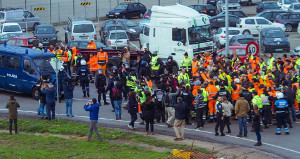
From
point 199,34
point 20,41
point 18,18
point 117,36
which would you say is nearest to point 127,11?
point 18,18

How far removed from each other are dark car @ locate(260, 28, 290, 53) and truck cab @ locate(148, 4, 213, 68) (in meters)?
7.04

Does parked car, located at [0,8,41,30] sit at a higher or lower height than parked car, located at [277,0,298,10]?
lower

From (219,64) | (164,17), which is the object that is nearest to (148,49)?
(164,17)

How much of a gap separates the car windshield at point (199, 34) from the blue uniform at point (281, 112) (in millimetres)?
9959

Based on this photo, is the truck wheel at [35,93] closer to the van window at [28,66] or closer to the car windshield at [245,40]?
the van window at [28,66]

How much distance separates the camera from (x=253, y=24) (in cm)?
4450

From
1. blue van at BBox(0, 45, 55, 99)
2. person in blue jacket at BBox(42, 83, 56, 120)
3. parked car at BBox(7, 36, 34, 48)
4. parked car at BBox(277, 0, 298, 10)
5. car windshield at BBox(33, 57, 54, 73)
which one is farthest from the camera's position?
parked car at BBox(277, 0, 298, 10)

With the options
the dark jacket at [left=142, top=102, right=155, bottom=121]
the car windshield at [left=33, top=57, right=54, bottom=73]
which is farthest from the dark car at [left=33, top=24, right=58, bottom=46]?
the dark jacket at [left=142, top=102, right=155, bottom=121]

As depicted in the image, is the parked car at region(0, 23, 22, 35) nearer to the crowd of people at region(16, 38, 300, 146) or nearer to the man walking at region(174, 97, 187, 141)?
the crowd of people at region(16, 38, 300, 146)

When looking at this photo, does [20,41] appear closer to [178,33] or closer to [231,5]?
[178,33]

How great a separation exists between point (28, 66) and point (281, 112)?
11.4m

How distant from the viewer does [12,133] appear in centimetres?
2284

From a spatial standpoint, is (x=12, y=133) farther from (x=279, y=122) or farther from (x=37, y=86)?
(x=279, y=122)

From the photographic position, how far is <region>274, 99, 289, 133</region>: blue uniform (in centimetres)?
2188
